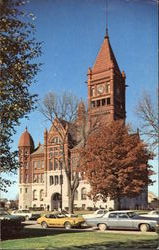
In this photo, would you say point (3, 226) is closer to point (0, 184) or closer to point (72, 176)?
point (0, 184)

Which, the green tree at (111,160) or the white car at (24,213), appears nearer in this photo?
the white car at (24,213)

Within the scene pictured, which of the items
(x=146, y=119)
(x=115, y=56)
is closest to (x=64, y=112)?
(x=146, y=119)

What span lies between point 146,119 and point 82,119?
169 centimetres

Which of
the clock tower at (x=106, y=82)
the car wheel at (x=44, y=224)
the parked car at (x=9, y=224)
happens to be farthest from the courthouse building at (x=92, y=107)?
the car wheel at (x=44, y=224)

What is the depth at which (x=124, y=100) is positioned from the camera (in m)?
7.29

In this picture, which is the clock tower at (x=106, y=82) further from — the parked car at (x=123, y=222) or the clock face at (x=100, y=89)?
the parked car at (x=123, y=222)

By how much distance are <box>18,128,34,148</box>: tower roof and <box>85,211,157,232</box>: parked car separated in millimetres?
2885

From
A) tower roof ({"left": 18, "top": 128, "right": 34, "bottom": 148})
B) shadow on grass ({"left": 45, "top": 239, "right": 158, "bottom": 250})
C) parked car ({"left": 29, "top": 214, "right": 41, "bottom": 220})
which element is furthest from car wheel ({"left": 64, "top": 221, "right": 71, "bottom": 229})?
tower roof ({"left": 18, "top": 128, "right": 34, "bottom": 148})

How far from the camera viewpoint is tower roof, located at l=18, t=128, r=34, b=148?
6.52 meters

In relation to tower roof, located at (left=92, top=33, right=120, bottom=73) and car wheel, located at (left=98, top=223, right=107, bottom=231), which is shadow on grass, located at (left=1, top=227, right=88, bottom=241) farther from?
tower roof, located at (left=92, top=33, right=120, bottom=73)

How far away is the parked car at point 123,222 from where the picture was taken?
8.38 metres

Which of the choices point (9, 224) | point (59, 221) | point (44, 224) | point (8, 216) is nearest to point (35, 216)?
point (44, 224)

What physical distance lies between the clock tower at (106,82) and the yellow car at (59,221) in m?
2.78

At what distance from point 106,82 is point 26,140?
6.55 feet
